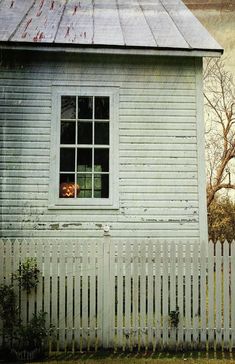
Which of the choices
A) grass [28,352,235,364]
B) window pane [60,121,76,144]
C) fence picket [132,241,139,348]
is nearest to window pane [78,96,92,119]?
window pane [60,121,76,144]

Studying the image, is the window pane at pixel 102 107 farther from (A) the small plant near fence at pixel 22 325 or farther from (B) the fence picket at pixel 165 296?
(A) the small plant near fence at pixel 22 325

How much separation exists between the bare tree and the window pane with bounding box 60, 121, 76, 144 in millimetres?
16329

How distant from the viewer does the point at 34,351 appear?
562 centimetres

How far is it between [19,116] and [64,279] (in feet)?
13.3

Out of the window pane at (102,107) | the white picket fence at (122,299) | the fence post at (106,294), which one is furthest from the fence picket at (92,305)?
the window pane at (102,107)

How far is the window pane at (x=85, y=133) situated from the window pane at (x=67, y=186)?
0.80 m

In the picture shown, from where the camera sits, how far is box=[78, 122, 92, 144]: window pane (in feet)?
29.5

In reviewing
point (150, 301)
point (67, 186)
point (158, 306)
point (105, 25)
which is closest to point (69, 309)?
point (150, 301)

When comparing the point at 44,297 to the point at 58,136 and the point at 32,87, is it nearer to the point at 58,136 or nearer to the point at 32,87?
the point at 58,136

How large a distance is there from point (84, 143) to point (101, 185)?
0.96 metres

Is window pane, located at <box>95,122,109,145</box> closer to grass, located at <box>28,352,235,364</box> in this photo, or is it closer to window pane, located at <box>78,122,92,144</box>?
window pane, located at <box>78,122,92,144</box>

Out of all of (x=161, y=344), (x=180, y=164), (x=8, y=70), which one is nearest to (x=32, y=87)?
(x=8, y=70)

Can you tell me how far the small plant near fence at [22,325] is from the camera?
567 cm

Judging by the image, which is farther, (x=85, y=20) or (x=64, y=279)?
(x=85, y=20)
